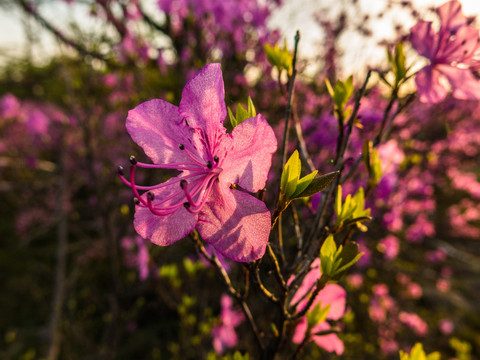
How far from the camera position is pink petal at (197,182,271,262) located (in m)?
0.59

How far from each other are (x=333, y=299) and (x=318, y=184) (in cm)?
62

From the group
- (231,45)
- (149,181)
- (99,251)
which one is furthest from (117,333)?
(231,45)

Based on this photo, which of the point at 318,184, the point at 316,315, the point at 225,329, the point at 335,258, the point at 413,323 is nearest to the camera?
the point at 318,184

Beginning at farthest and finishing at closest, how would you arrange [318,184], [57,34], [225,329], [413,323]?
[413,323], [57,34], [225,329], [318,184]

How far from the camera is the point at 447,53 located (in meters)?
0.94

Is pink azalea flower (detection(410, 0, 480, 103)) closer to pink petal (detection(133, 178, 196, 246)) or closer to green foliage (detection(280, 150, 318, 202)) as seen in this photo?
green foliage (detection(280, 150, 318, 202))

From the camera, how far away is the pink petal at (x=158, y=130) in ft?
2.28

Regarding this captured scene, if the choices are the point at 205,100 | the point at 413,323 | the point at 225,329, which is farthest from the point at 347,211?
the point at 413,323

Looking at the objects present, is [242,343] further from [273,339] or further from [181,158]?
[181,158]

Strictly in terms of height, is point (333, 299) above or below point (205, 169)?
below

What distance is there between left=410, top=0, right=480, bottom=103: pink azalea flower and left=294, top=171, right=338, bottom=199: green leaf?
20.3 inches

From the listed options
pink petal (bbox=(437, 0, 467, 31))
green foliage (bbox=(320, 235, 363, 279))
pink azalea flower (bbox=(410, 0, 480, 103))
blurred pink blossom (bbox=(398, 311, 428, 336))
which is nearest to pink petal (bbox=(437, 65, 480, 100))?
pink azalea flower (bbox=(410, 0, 480, 103))

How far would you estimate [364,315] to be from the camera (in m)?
3.92

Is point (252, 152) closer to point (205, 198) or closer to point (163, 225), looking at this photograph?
point (205, 198)
